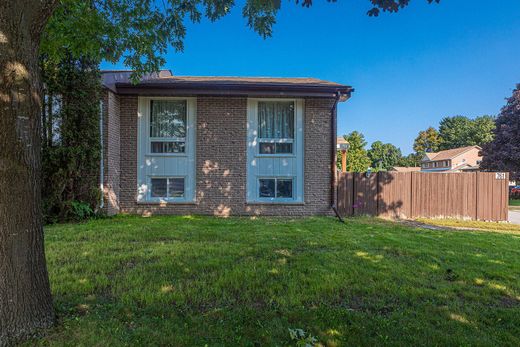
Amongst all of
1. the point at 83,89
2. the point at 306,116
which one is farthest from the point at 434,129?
the point at 83,89

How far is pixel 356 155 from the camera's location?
116ft

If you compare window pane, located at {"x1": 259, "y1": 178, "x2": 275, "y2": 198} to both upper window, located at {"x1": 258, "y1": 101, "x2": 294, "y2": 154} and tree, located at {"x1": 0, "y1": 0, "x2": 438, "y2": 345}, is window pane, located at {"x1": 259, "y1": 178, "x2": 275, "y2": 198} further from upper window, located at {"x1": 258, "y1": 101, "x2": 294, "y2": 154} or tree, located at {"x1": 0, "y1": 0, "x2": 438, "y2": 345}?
tree, located at {"x1": 0, "y1": 0, "x2": 438, "y2": 345}

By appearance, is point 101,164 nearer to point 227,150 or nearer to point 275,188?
point 227,150

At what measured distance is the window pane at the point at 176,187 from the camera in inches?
392

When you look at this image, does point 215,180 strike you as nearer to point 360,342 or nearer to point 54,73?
point 54,73

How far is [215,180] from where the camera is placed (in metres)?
9.90

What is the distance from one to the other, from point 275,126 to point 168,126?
361 cm

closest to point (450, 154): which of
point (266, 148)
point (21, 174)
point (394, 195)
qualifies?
point (394, 195)

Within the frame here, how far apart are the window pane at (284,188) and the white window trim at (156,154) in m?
2.80

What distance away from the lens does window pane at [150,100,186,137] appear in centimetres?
995

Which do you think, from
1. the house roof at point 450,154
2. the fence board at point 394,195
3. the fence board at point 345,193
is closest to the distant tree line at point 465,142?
the house roof at point 450,154

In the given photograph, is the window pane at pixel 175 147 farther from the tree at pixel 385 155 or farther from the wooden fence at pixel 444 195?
the tree at pixel 385 155

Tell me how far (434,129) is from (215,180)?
252ft

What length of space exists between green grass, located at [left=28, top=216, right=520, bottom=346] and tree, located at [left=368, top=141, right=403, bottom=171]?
5264 centimetres
